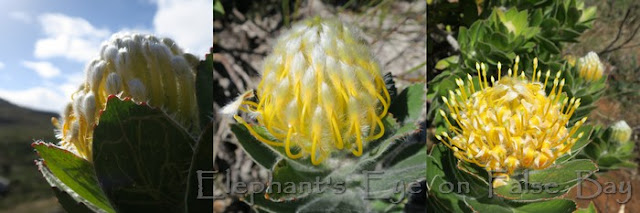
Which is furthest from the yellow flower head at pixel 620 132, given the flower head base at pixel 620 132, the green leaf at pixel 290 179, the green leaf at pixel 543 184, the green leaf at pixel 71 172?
the green leaf at pixel 71 172

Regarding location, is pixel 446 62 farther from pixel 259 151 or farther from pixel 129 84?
pixel 129 84

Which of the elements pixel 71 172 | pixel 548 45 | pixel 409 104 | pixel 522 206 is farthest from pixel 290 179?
pixel 548 45

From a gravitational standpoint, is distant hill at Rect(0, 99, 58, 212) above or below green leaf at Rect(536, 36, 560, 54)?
below

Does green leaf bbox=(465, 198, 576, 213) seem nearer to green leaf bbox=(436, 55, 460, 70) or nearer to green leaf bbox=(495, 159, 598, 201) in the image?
green leaf bbox=(495, 159, 598, 201)

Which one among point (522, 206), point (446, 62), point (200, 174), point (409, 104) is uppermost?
point (446, 62)

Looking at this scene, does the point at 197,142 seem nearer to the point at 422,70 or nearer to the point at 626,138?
the point at 422,70

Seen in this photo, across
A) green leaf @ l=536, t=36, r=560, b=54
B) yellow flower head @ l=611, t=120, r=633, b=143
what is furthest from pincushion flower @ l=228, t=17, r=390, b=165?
yellow flower head @ l=611, t=120, r=633, b=143

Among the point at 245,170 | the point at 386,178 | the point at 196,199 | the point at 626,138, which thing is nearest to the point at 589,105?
the point at 626,138
